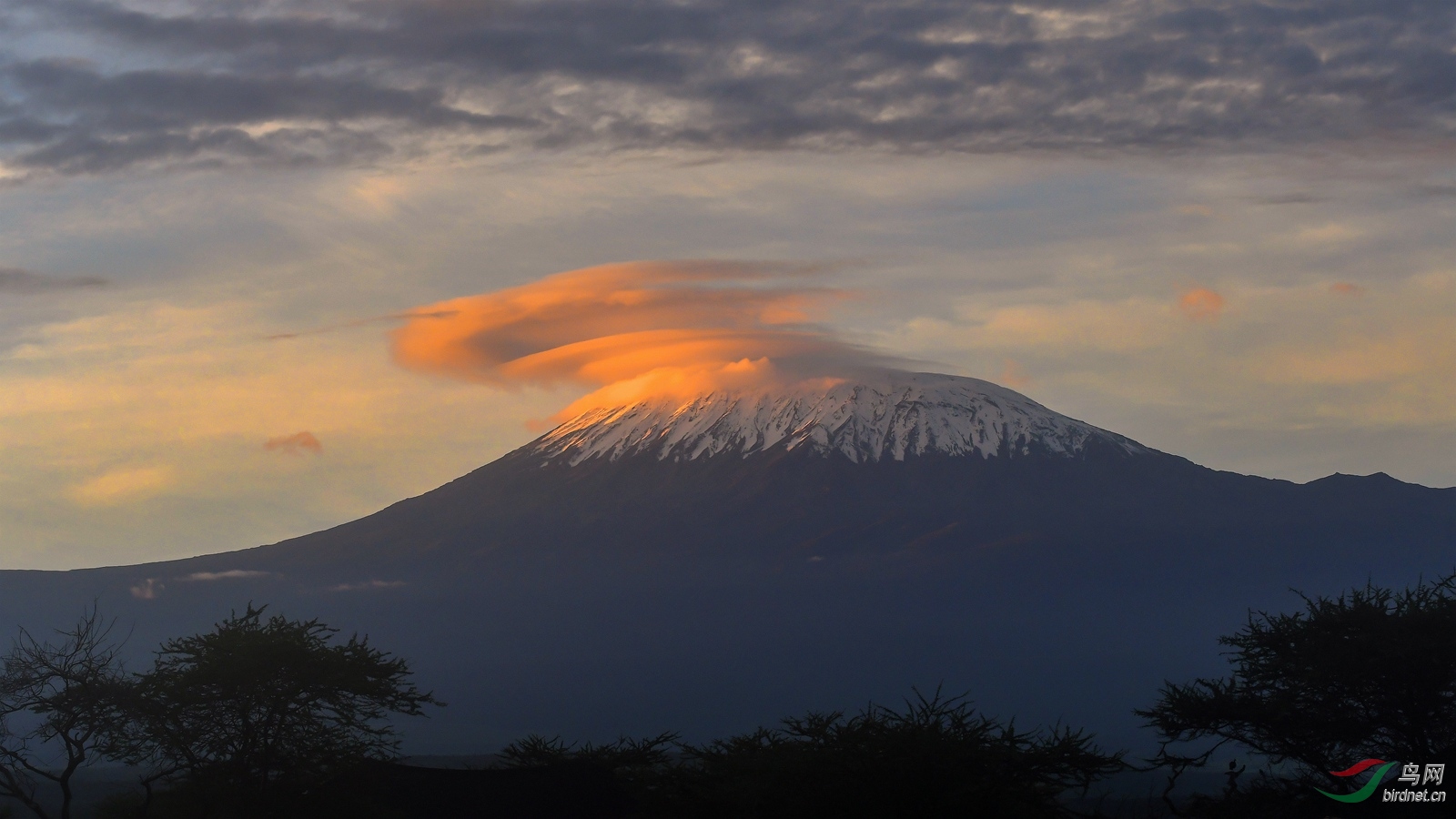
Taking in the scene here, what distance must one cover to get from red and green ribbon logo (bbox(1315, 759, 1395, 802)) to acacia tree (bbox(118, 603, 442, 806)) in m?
19.4

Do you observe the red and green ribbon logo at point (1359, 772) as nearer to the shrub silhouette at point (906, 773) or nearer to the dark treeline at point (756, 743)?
the dark treeline at point (756, 743)

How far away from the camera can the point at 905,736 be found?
1043 inches

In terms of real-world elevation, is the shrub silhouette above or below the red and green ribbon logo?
above

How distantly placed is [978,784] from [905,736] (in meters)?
1.65

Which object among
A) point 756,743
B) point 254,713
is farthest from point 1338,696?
point 254,713

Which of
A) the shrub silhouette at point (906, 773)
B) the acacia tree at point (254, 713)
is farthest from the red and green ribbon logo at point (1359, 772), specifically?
the acacia tree at point (254, 713)

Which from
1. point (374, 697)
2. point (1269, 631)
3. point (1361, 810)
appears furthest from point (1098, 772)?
point (374, 697)

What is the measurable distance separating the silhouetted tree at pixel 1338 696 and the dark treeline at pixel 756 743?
0.05 meters

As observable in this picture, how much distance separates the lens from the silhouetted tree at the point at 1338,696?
30312 millimetres

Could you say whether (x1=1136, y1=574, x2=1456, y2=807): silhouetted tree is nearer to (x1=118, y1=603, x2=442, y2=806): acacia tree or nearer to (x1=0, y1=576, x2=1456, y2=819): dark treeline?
(x1=0, y1=576, x2=1456, y2=819): dark treeline

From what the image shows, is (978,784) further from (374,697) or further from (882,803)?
(374,697)

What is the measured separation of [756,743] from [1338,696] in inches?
499

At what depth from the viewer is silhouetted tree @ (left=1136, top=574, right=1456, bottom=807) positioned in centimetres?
3031

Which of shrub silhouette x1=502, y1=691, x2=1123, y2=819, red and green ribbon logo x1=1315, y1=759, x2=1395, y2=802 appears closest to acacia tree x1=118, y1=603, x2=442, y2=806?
shrub silhouette x1=502, y1=691, x2=1123, y2=819
